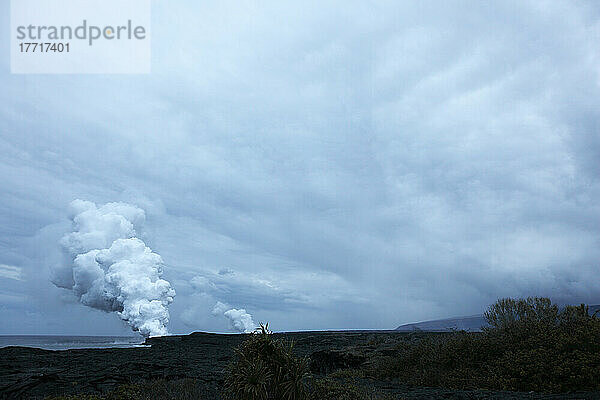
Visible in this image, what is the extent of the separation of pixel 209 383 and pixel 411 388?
7.21m

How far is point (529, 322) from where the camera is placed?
1686 cm

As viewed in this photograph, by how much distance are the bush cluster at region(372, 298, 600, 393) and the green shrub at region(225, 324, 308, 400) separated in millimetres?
8291

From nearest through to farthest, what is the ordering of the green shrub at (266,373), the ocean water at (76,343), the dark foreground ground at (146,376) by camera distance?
the green shrub at (266,373) → the dark foreground ground at (146,376) → the ocean water at (76,343)

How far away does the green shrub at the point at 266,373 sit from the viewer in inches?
329

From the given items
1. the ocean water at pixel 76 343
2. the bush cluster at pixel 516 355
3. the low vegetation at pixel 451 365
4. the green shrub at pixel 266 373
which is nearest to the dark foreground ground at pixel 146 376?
the low vegetation at pixel 451 365

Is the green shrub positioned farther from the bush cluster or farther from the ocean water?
the ocean water

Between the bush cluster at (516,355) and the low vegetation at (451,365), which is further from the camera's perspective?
the bush cluster at (516,355)

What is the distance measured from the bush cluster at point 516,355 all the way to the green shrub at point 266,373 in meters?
8.29

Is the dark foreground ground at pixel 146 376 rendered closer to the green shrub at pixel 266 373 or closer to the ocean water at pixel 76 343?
the green shrub at pixel 266 373

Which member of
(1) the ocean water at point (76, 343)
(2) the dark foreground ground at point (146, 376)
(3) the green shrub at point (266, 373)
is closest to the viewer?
(3) the green shrub at point (266, 373)

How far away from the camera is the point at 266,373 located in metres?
8.50

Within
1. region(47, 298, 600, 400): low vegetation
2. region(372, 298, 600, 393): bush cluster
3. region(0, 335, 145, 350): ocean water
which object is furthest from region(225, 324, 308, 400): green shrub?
region(0, 335, 145, 350): ocean water

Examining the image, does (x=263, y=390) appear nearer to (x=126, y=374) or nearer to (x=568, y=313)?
(x=126, y=374)

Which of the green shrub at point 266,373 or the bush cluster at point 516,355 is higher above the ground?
the green shrub at point 266,373
